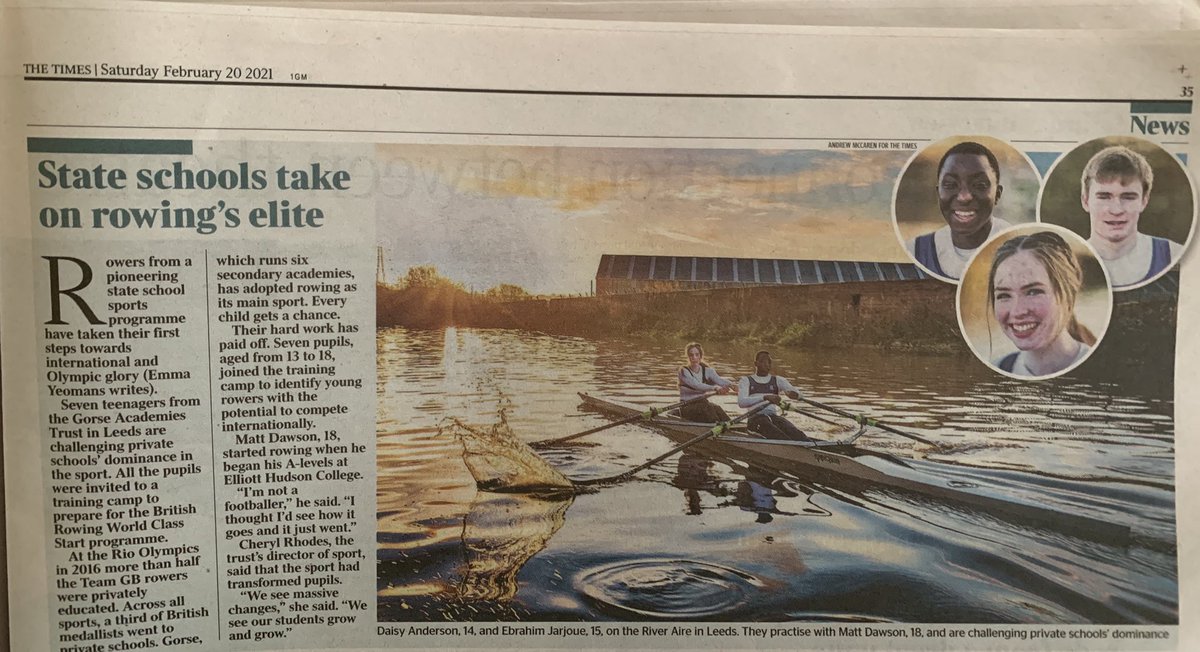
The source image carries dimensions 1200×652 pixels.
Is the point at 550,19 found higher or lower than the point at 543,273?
higher

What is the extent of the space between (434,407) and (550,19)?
1.12ft

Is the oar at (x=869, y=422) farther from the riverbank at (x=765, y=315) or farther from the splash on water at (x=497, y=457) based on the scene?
the splash on water at (x=497, y=457)

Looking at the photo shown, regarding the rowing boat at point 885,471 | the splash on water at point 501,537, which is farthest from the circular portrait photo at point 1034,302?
the splash on water at point 501,537

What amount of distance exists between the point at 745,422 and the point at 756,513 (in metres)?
0.08

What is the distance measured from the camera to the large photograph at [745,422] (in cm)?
60

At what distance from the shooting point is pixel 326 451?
0.60m

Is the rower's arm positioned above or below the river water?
above

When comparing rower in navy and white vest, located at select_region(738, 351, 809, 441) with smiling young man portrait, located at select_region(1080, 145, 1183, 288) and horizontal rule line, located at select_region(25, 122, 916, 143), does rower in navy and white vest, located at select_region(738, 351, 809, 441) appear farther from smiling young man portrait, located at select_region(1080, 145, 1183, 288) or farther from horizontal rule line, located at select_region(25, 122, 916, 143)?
smiling young man portrait, located at select_region(1080, 145, 1183, 288)

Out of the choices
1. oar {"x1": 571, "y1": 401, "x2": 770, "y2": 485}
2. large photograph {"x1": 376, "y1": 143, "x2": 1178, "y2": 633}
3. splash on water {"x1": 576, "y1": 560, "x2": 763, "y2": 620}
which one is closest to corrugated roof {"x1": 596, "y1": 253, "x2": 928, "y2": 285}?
large photograph {"x1": 376, "y1": 143, "x2": 1178, "y2": 633}

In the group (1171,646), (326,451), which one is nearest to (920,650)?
(1171,646)

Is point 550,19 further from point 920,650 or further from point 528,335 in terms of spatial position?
point 920,650

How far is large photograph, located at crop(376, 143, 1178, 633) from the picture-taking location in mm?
604

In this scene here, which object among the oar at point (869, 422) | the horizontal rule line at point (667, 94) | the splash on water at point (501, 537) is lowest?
the splash on water at point (501, 537)

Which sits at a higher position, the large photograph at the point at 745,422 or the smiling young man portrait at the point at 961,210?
the smiling young man portrait at the point at 961,210
